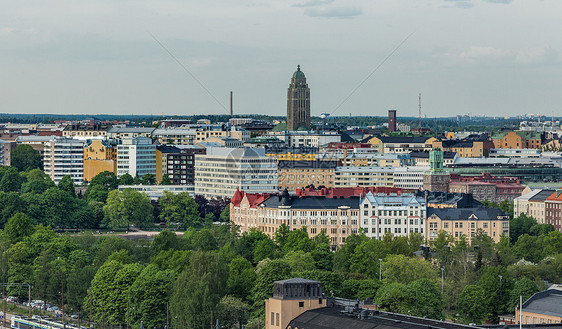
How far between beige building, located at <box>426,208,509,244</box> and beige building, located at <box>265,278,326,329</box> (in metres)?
70.0

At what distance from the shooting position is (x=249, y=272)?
99.5 m

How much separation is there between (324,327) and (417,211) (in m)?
77.4

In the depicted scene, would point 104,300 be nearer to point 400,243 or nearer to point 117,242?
point 117,242

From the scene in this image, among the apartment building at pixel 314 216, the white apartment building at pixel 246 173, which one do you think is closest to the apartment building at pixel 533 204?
the apartment building at pixel 314 216

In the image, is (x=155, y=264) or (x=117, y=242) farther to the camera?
(x=117, y=242)

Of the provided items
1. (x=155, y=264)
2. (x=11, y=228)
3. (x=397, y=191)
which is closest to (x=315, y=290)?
(x=155, y=264)

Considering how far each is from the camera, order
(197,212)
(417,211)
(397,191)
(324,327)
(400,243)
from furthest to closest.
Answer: (197,212), (397,191), (417,211), (400,243), (324,327)

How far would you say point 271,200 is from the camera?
510 feet

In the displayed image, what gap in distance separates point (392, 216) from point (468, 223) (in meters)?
8.43

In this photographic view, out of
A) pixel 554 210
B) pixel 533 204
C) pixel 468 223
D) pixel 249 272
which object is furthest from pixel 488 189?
pixel 249 272

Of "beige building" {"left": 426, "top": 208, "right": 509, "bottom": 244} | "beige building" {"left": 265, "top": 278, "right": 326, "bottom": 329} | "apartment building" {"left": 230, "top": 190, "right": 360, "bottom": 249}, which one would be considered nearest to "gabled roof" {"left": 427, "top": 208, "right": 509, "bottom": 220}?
→ "beige building" {"left": 426, "top": 208, "right": 509, "bottom": 244}

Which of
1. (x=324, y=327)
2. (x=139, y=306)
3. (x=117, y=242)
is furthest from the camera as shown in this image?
(x=117, y=242)

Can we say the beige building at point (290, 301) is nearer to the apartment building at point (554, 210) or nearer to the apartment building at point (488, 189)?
the apartment building at point (554, 210)

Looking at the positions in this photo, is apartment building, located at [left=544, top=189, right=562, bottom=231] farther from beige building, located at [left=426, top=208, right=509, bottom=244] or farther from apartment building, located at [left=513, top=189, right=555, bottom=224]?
beige building, located at [left=426, top=208, right=509, bottom=244]
